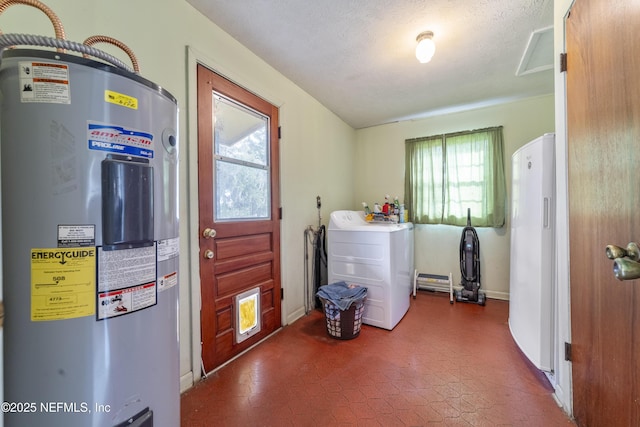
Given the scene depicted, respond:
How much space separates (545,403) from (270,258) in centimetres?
208

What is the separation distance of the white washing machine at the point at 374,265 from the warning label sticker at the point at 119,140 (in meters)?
1.99

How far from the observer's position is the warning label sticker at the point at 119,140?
2.17ft

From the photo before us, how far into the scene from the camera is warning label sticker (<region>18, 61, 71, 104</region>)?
24.5 inches

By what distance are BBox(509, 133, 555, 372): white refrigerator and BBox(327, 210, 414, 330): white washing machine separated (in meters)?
0.96

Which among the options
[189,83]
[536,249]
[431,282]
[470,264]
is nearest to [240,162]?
[189,83]

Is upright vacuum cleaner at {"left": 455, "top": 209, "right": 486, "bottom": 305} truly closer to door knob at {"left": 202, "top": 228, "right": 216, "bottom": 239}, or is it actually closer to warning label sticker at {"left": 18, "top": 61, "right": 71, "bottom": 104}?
door knob at {"left": 202, "top": 228, "right": 216, "bottom": 239}

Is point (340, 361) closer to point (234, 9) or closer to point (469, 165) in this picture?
point (234, 9)

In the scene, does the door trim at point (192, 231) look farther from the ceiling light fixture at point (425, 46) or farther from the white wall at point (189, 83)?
the ceiling light fixture at point (425, 46)

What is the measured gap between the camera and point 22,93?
0.62m

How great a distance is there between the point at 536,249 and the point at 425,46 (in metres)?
1.62

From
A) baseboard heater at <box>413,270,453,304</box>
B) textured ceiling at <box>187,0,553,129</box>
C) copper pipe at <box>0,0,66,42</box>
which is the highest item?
textured ceiling at <box>187,0,553,129</box>

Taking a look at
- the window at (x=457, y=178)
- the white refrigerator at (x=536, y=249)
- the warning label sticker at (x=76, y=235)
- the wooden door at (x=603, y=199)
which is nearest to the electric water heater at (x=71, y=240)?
the warning label sticker at (x=76, y=235)

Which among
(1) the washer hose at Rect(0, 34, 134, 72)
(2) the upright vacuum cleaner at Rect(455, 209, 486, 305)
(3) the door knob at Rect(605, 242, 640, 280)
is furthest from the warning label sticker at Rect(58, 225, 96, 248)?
(2) the upright vacuum cleaner at Rect(455, 209, 486, 305)

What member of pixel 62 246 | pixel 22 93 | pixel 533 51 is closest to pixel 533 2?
pixel 533 51
